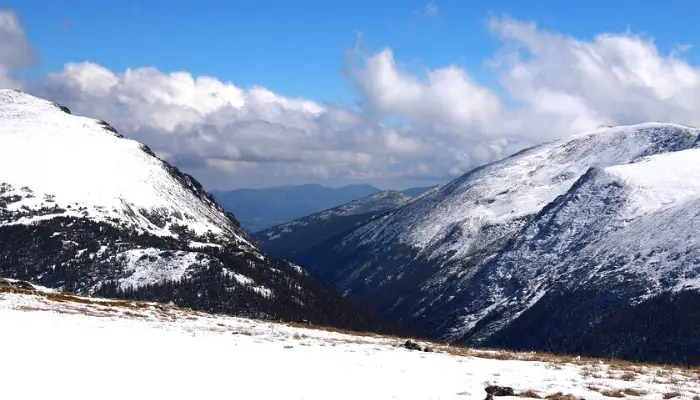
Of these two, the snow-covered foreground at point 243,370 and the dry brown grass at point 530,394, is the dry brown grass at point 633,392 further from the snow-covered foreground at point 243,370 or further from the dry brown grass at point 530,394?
the dry brown grass at point 530,394

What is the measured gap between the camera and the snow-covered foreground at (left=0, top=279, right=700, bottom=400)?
22594 mm

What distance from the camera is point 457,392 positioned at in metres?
24.2

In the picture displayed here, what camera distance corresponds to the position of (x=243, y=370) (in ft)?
89.1

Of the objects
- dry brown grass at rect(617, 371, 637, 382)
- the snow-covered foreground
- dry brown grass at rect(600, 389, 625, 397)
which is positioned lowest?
the snow-covered foreground

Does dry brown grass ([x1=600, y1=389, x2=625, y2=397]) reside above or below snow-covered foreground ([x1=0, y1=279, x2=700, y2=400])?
above

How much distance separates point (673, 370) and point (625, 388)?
1456 centimetres

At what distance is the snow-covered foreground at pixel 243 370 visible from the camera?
2259 centimetres

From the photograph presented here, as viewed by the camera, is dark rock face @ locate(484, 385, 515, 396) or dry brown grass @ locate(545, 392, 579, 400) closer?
dry brown grass @ locate(545, 392, 579, 400)

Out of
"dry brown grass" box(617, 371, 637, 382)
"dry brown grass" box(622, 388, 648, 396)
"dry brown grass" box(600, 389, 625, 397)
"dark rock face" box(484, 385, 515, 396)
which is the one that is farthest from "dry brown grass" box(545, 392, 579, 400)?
"dry brown grass" box(617, 371, 637, 382)

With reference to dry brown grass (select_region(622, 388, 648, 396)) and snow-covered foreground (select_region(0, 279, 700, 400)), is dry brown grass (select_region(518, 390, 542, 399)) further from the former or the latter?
dry brown grass (select_region(622, 388, 648, 396))

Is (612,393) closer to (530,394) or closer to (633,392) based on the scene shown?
(633,392)

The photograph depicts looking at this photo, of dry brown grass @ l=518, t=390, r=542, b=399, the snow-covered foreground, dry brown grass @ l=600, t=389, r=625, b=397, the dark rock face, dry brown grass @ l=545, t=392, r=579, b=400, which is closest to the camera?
the snow-covered foreground

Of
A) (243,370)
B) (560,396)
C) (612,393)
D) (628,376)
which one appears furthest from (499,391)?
(243,370)

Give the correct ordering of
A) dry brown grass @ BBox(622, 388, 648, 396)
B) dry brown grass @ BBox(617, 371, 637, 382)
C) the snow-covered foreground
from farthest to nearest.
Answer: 1. dry brown grass @ BBox(617, 371, 637, 382)
2. dry brown grass @ BBox(622, 388, 648, 396)
3. the snow-covered foreground
